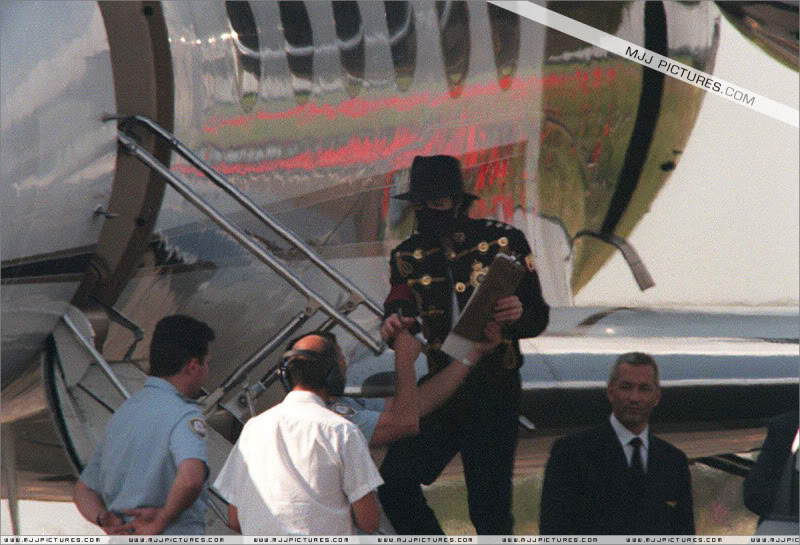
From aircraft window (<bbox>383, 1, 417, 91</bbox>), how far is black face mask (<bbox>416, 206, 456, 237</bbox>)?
60 centimetres

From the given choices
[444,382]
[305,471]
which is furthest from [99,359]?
[444,382]

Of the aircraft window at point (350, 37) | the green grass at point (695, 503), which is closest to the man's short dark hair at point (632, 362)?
the green grass at point (695, 503)

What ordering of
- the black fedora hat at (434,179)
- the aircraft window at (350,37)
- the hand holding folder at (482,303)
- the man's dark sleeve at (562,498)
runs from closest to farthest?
the hand holding folder at (482,303)
the man's dark sleeve at (562,498)
the black fedora hat at (434,179)
the aircraft window at (350,37)

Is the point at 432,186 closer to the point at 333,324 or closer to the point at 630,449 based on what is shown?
the point at 333,324

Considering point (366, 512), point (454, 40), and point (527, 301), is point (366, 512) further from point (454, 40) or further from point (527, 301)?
point (454, 40)

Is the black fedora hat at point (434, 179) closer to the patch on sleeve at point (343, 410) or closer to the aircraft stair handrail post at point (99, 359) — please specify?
the patch on sleeve at point (343, 410)

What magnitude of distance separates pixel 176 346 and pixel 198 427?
0.91 feet

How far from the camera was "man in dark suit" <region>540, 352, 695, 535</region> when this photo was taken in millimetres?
4480

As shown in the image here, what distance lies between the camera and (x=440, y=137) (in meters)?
5.29

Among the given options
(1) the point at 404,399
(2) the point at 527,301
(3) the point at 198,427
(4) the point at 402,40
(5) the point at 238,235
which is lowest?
(1) the point at 404,399

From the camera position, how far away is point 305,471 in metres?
3.79

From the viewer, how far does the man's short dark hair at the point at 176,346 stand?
4086mm

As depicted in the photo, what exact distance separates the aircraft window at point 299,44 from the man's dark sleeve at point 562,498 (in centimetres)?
163

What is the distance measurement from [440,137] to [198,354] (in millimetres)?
1608
